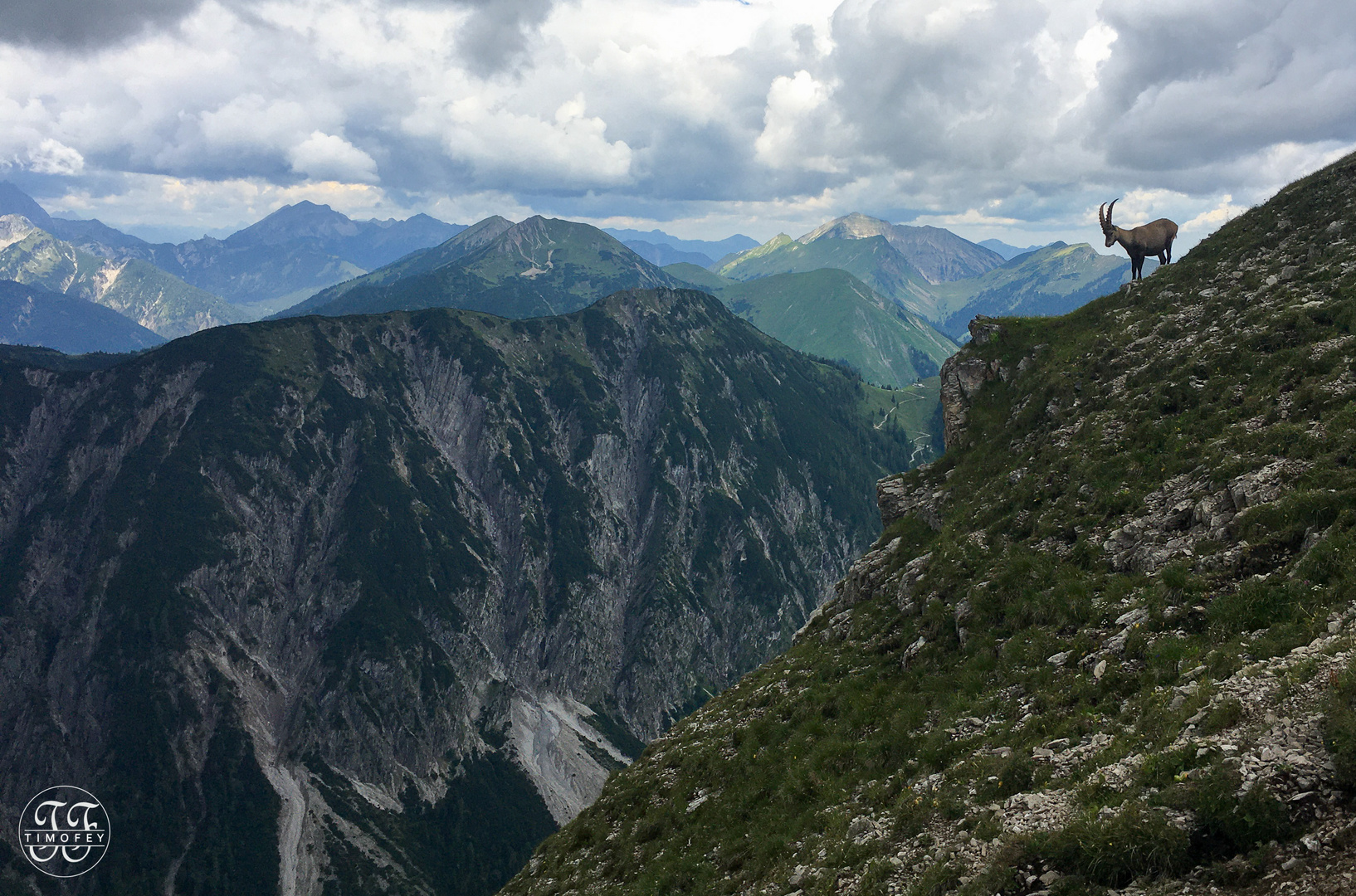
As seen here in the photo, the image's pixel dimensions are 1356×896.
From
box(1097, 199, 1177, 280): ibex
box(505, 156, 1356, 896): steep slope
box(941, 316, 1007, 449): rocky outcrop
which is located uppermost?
box(1097, 199, 1177, 280): ibex

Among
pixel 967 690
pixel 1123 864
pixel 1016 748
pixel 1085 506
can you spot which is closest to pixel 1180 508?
pixel 1085 506

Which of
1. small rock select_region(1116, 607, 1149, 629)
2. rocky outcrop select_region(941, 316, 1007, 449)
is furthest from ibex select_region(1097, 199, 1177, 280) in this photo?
small rock select_region(1116, 607, 1149, 629)

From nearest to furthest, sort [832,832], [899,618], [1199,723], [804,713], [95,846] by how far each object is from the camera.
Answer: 1. [1199,723]
2. [832,832]
3. [804,713]
4. [899,618]
5. [95,846]

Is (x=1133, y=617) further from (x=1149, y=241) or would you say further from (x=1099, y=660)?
(x=1149, y=241)

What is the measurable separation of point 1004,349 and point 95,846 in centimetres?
26378

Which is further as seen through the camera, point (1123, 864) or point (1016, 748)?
point (1016, 748)

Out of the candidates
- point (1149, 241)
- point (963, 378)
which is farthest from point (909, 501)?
point (1149, 241)

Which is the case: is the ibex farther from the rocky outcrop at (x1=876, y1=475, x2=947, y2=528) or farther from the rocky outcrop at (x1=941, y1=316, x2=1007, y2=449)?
the rocky outcrop at (x1=876, y1=475, x2=947, y2=528)

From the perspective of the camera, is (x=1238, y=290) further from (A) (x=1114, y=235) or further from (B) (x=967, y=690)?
(B) (x=967, y=690)

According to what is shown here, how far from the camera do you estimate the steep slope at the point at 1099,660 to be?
15.8m

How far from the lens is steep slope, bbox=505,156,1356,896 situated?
15.8 m

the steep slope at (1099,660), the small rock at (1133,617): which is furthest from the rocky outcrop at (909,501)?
the small rock at (1133,617)

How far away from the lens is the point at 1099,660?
24.5 m

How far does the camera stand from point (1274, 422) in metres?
30.8
